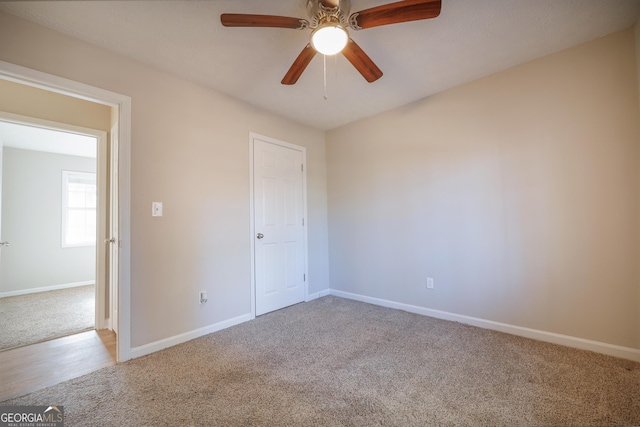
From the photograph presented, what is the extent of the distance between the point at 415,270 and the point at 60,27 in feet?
12.2

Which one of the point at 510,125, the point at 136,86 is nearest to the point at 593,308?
the point at 510,125

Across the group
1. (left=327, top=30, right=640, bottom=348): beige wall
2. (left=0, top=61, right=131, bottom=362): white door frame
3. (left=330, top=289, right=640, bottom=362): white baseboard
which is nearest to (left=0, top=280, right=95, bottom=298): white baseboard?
(left=0, top=61, right=131, bottom=362): white door frame

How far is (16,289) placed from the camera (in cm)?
414

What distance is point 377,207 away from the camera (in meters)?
3.35

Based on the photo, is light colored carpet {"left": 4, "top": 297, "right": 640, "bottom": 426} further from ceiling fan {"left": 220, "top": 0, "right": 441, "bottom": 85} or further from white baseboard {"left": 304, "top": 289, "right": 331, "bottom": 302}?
ceiling fan {"left": 220, "top": 0, "right": 441, "bottom": 85}

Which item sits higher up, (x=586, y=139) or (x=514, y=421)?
(x=586, y=139)

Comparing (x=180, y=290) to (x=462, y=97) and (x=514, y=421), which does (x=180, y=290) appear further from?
(x=462, y=97)

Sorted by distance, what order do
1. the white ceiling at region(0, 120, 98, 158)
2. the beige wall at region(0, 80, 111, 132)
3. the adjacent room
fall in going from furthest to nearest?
the white ceiling at region(0, 120, 98, 158), the beige wall at region(0, 80, 111, 132), the adjacent room

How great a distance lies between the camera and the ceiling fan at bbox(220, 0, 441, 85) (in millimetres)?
1386

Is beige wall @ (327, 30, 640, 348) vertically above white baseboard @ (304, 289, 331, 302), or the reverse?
beige wall @ (327, 30, 640, 348)

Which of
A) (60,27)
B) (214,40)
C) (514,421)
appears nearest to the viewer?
(514,421)

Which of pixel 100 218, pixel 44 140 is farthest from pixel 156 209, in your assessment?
pixel 44 140

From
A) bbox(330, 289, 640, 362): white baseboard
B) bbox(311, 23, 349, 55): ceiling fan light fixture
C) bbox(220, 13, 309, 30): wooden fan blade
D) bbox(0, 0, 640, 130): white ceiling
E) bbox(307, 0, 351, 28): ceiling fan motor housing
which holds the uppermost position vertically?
bbox(0, 0, 640, 130): white ceiling

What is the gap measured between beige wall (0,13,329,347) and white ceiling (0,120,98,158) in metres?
1.84
